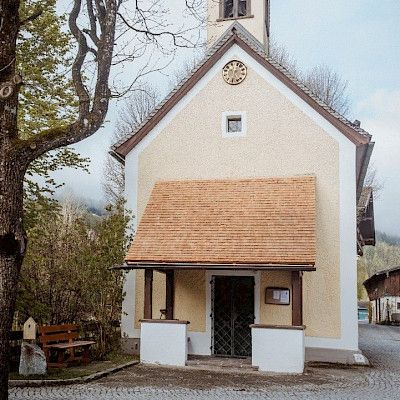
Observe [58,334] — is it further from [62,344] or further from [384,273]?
[384,273]

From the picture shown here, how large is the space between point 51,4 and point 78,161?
13.1 ft

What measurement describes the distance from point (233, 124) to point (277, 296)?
467cm

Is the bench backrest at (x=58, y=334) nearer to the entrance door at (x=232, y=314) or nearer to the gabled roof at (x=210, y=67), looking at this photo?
the entrance door at (x=232, y=314)

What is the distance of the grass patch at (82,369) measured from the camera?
1071 centimetres

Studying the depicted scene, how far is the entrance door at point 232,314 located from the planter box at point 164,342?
159 centimetres

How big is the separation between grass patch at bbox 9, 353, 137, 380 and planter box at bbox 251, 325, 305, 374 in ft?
10.1

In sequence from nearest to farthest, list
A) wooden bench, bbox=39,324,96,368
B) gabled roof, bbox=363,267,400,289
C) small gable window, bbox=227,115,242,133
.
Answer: wooden bench, bbox=39,324,96,368, small gable window, bbox=227,115,242,133, gabled roof, bbox=363,267,400,289

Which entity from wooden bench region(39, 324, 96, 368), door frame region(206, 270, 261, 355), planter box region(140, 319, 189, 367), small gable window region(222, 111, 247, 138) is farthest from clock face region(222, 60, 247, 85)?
wooden bench region(39, 324, 96, 368)

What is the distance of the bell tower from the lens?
1723 centimetres

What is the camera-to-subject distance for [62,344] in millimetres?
12211

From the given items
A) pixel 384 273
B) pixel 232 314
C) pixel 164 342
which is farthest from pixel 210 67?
pixel 384 273

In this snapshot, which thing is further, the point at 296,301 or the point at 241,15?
the point at 241,15

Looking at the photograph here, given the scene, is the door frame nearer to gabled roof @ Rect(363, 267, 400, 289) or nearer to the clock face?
the clock face

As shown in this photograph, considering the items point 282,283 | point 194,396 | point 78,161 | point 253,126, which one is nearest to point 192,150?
point 253,126
